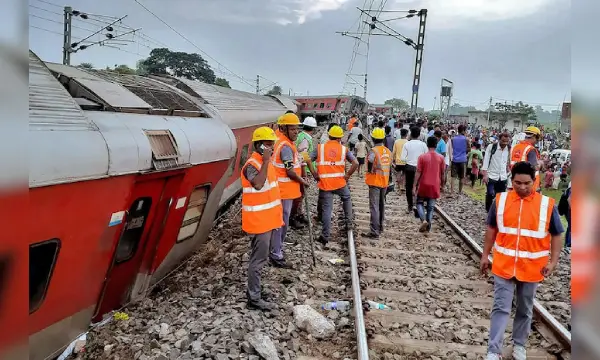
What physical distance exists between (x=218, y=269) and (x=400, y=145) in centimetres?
532

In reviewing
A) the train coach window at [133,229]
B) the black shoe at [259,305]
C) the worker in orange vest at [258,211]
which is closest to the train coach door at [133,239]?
the train coach window at [133,229]

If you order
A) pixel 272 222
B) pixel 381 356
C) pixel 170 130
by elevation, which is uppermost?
pixel 170 130

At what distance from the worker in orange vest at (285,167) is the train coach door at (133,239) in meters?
1.59

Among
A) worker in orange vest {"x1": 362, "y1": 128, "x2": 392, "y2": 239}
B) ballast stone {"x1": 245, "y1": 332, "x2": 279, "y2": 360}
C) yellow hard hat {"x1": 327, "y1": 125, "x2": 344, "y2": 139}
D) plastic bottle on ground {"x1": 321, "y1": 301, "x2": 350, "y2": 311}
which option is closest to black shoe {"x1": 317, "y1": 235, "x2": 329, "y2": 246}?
worker in orange vest {"x1": 362, "y1": 128, "x2": 392, "y2": 239}

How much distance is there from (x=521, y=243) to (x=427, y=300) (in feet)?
6.21

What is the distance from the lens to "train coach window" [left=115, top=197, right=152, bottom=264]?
14.3 ft

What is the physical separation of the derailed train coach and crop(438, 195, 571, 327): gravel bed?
4228 mm

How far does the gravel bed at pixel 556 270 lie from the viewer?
5.26 m

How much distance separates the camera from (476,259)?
22.5 ft

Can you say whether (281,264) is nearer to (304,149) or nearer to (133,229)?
(133,229)

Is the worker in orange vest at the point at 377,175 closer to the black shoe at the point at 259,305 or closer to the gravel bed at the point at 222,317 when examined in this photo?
the gravel bed at the point at 222,317

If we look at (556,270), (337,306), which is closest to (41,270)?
(337,306)
